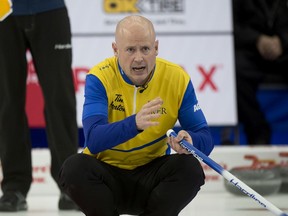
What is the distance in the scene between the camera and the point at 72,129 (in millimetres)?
4496

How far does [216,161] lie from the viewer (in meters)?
5.52

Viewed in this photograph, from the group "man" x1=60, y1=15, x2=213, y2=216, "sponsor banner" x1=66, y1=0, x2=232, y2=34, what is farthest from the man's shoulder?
"sponsor banner" x1=66, y1=0, x2=232, y2=34

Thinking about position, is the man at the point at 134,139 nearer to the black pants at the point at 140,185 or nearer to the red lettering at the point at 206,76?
the black pants at the point at 140,185

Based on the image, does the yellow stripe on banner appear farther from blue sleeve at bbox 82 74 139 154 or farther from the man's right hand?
the man's right hand

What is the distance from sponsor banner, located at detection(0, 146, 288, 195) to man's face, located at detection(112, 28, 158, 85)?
8.03 ft

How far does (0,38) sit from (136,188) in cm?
160

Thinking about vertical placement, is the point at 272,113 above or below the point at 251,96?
below

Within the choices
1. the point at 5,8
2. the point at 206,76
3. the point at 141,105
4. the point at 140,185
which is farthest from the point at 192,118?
the point at 206,76

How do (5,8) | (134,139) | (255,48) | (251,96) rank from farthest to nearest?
(255,48)
(251,96)
(5,8)
(134,139)

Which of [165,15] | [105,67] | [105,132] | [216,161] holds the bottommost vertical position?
[216,161]

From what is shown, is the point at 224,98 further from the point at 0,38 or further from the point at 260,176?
the point at 0,38

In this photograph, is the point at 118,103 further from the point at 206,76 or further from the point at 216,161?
the point at 206,76

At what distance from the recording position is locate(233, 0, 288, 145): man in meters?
6.08

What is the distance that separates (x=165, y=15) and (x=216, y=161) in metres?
1.11
